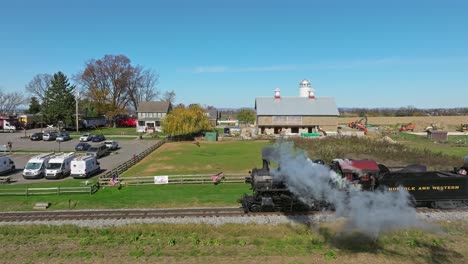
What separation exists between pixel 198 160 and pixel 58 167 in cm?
1550

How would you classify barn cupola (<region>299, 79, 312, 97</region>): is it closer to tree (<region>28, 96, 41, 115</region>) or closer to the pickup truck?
the pickup truck

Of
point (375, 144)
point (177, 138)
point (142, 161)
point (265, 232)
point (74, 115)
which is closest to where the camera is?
point (265, 232)

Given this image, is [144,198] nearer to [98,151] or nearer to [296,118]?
[98,151]

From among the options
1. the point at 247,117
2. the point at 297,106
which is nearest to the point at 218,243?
the point at 297,106

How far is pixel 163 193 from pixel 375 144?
32941mm

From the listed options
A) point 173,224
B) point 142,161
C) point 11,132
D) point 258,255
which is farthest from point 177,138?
point 258,255

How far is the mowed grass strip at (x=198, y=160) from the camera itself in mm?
35487

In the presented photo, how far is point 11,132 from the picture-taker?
246 feet

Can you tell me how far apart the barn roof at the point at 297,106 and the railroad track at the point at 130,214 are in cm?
5152

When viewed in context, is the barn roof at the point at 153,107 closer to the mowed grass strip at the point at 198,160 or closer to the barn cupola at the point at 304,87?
the mowed grass strip at the point at 198,160

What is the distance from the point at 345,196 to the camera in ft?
59.5

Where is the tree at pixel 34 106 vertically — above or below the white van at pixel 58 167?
above

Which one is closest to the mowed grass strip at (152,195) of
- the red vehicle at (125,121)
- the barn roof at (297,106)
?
the barn roof at (297,106)

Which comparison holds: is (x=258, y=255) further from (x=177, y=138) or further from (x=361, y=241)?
(x=177, y=138)
